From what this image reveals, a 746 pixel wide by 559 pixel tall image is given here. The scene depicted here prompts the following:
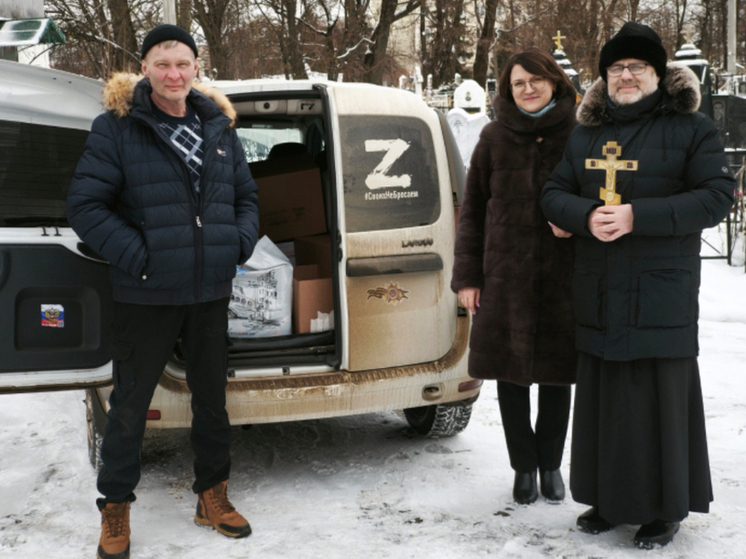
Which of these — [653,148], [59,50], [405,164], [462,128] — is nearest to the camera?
[653,148]

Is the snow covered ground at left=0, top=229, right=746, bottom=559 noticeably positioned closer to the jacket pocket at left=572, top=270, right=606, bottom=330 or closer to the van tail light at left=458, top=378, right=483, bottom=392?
the van tail light at left=458, top=378, right=483, bottom=392

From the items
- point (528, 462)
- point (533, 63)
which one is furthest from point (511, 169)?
point (528, 462)

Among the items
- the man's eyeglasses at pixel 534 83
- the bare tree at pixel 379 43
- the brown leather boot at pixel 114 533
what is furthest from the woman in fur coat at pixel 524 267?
the bare tree at pixel 379 43

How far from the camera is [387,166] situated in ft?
12.1

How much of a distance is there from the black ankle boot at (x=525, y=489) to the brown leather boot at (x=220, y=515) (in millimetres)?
1144

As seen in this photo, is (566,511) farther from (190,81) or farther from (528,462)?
(190,81)

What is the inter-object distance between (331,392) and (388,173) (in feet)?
3.34

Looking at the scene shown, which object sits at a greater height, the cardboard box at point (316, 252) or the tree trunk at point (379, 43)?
the tree trunk at point (379, 43)

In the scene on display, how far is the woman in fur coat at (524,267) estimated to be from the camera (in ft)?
10.8

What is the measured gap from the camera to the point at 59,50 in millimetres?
11977

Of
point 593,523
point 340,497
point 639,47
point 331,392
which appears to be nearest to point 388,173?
point 331,392

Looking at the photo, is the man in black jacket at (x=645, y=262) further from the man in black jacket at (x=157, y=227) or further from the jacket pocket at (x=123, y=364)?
the jacket pocket at (x=123, y=364)

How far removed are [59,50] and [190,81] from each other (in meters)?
10.1

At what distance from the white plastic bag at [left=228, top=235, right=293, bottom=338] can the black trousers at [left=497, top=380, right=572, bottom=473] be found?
3.63 ft
